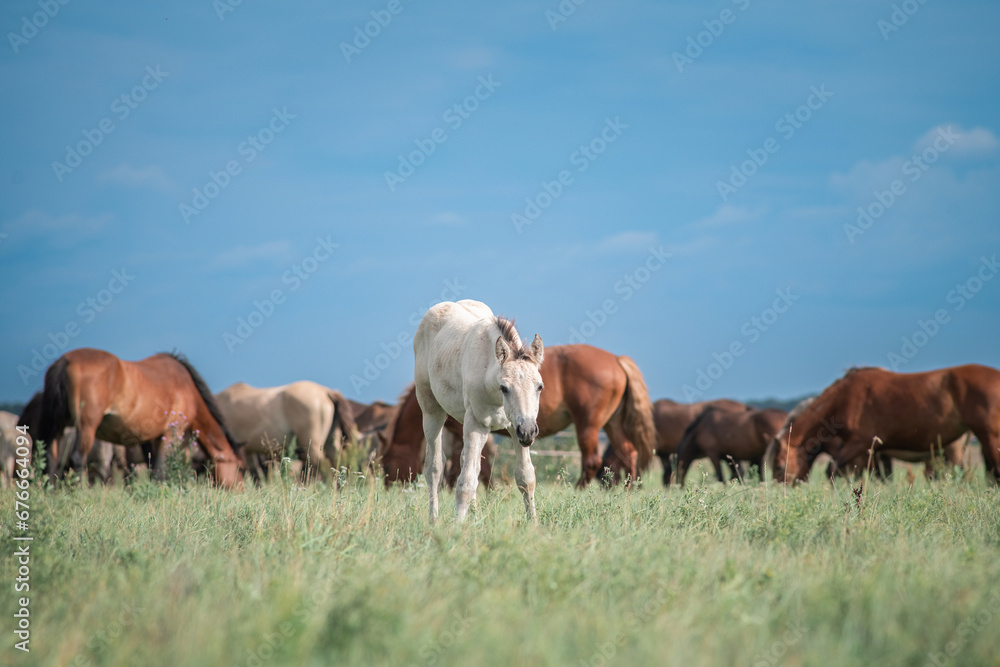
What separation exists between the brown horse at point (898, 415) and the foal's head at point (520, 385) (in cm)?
614

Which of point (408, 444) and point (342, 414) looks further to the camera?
point (342, 414)

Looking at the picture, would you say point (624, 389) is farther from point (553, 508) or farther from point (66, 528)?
point (66, 528)

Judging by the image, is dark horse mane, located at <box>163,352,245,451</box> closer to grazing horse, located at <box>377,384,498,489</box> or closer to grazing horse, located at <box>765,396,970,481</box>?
grazing horse, located at <box>377,384,498,489</box>

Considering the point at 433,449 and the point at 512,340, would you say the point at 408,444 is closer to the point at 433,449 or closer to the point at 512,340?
the point at 433,449

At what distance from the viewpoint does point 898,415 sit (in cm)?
1076

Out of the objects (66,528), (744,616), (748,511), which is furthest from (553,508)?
(66,528)

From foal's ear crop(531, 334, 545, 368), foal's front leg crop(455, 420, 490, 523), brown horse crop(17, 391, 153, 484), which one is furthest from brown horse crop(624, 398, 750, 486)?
foal's ear crop(531, 334, 545, 368)

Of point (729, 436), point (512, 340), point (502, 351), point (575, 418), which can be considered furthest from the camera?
point (729, 436)

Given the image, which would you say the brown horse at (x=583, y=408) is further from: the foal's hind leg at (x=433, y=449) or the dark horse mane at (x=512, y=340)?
the dark horse mane at (x=512, y=340)

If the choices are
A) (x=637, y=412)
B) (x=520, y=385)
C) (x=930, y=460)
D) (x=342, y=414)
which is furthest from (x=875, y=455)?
(x=342, y=414)

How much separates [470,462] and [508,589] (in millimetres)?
2198

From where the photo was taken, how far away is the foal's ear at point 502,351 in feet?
17.5

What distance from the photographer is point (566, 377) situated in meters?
10.9

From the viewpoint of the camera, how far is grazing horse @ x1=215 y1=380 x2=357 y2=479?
15820 millimetres
